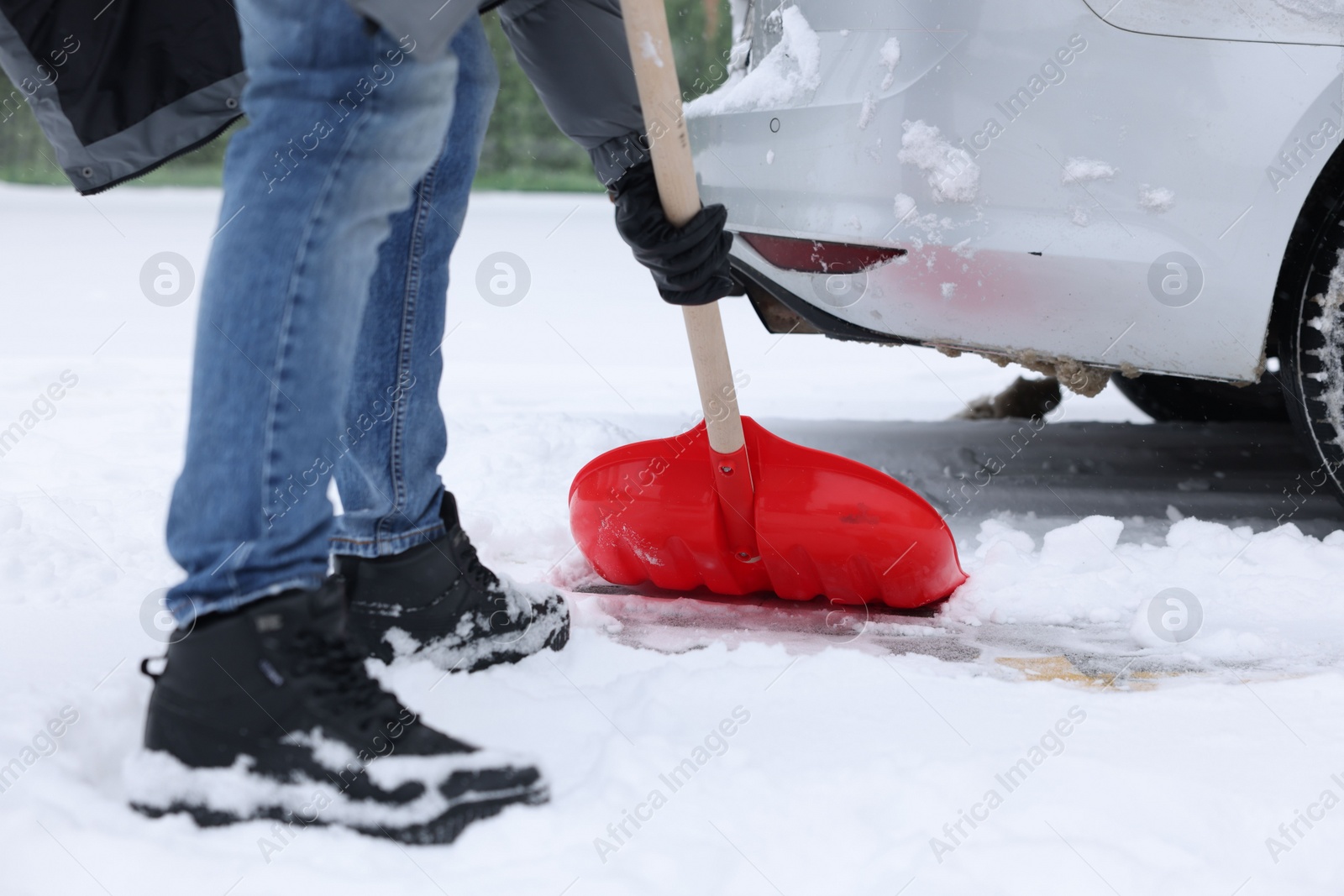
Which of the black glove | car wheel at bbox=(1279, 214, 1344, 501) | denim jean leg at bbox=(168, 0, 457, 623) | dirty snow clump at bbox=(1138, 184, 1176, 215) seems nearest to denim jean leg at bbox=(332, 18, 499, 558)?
the black glove

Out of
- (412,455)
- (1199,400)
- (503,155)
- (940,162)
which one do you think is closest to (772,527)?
(412,455)

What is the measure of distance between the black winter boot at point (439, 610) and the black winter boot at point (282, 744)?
34 cm

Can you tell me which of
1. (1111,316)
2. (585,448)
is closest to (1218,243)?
(1111,316)

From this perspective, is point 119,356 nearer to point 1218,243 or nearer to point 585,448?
point 585,448

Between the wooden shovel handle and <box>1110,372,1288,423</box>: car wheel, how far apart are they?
6.23ft

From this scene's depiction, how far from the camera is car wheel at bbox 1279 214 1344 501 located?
1.91m

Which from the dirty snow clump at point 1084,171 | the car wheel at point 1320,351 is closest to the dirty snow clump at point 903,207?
the dirty snow clump at point 1084,171

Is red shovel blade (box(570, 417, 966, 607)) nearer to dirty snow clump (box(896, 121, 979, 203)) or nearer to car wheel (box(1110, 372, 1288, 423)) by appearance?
dirty snow clump (box(896, 121, 979, 203))

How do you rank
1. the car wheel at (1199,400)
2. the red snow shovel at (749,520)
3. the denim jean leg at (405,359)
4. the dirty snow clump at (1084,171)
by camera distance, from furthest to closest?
the car wheel at (1199,400) < the dirty snow clump at (1084,171) < the red snow shovel at (749,520) < the denim jean leg at (405,359)

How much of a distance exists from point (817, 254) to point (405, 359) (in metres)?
0.98

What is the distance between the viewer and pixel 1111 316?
195 centimetres

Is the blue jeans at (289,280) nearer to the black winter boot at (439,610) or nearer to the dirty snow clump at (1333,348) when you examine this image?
the black winter boot at (439,610)

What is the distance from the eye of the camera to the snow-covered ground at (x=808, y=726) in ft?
3.32

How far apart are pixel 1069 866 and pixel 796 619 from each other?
0.81 meters
